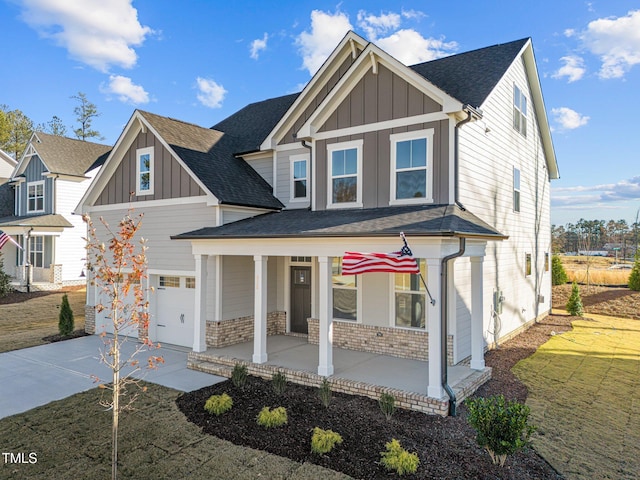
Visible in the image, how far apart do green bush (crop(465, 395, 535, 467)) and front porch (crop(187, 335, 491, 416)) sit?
161cm

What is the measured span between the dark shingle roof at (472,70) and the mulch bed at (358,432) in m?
7.41

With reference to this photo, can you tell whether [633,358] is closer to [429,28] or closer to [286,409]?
[286,409]

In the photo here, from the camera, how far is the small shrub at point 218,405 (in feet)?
24.0

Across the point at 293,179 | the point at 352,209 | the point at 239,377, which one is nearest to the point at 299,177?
the point at 293,179

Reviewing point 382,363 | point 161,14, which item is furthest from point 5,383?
point 161,14

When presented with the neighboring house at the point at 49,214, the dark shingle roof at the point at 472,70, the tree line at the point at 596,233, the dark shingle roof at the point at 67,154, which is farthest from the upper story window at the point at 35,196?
the tree line at the point at 596,233

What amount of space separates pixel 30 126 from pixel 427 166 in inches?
1870

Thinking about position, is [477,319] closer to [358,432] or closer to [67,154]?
[358,432]

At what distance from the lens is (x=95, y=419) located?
7141mm

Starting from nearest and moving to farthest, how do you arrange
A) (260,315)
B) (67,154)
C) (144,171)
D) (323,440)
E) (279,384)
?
(323,440)
(279,384)
(260,315)
(144,171)
(67,154)

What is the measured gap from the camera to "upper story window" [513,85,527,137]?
13.7m

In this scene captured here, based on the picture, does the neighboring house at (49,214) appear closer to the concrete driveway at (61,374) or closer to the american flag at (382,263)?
the concrete driveway at (61,374)

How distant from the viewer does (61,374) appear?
387 inches

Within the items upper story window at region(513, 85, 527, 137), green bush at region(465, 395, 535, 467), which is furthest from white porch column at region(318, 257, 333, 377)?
upper story window at region(513, 85, 527, 137)
